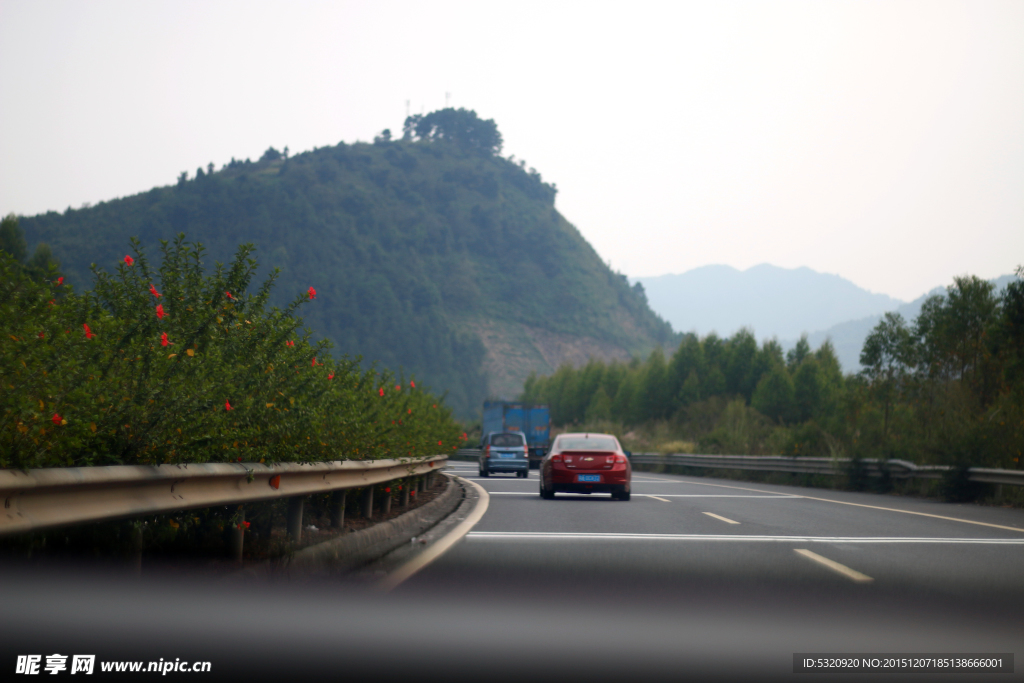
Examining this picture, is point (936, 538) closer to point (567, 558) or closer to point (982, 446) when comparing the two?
point (567, 558)

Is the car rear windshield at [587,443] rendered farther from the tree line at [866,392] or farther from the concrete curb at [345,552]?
the concrete curb at [345,552]

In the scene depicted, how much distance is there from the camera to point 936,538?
435 inches

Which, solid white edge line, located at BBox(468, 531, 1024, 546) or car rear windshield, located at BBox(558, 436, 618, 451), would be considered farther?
car rear windshield, located at BBox(558, 436, 618, 451)

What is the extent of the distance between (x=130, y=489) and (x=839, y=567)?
5.90m

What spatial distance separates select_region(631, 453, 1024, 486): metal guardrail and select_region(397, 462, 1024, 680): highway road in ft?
18.8

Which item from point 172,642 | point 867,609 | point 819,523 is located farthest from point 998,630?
point 819,523

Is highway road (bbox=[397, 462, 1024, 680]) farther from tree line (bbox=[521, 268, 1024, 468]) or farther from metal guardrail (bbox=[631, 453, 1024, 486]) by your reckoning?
tree line (bbox=[521, 268, 1024, 468])

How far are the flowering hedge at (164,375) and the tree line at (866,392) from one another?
49.3ft

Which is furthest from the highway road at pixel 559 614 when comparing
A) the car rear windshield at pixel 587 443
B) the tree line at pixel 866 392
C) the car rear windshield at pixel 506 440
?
the car rear windshield at pixel 506 440

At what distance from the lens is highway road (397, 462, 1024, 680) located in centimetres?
485

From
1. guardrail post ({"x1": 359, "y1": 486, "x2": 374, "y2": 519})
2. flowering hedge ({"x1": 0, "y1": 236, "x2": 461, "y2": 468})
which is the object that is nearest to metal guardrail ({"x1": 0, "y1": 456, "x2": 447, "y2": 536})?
flowering hedge ({"x1": 0, "y1": 236, "x2": 461, "y2": 468})

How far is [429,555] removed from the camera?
849 cm

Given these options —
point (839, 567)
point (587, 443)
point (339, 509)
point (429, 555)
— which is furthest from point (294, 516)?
point (587, 443)

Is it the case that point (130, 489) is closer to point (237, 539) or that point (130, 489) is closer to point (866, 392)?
point (237, 539)
